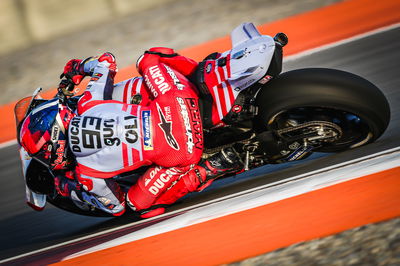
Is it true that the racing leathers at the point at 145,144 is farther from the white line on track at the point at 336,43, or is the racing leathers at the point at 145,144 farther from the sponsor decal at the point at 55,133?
the white line on track at the point at 336,43

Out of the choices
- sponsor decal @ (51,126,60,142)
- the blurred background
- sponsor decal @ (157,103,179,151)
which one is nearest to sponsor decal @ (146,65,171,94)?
sponsor decal @ (157,103,179,151)

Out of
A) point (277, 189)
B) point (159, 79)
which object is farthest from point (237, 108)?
point (277, 189)

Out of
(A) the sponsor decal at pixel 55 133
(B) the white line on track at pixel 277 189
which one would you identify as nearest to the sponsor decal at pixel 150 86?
(A) the sponsor decal at pixel 55 133

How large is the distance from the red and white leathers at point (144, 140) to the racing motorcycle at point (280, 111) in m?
0.27

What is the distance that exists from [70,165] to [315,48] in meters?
3.92

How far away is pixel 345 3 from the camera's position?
23.7ft

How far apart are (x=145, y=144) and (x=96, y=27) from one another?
6.24 m

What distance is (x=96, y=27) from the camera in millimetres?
8977

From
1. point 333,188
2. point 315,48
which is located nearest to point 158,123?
point 333,188

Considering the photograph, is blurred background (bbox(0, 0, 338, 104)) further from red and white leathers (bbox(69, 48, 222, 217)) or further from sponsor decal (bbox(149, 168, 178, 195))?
sponsor decal (bbox(149, 168, 178, 195))

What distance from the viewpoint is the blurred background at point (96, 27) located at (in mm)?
8102

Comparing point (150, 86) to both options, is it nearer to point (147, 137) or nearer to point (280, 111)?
point (147, 137)

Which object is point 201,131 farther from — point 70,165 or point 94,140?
point 70,165

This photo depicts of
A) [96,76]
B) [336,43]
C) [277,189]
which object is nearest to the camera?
[277,189]
